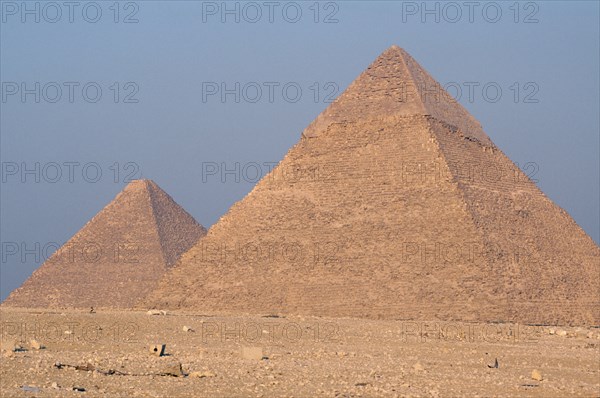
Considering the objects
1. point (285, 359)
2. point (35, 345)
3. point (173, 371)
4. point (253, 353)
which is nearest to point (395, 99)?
point (285, 359)

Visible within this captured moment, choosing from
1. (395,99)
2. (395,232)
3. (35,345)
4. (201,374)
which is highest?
(395,99)

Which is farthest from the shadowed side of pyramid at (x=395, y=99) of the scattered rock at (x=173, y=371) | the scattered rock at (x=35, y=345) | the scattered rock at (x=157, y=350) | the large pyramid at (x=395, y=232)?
the scattered rock at (x=173, y=371)

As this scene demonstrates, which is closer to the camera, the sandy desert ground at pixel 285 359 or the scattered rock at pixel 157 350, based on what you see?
Result: the sandy desert ground at pixel 285 359

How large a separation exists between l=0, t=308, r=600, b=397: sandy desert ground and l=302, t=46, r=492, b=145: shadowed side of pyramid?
586 inches

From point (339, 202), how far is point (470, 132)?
7.01 metres

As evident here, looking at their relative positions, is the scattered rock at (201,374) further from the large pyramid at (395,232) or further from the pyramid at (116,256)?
the pyramid at (116,256)

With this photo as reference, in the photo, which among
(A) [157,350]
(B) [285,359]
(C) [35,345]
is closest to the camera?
(A) [157,350]

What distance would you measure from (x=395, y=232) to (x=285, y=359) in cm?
2204

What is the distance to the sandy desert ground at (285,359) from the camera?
12.8 m

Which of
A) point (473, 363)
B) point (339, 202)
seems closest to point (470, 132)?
point (339, 202)

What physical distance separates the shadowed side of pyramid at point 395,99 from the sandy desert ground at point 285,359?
14881mm

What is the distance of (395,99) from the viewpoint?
146ft

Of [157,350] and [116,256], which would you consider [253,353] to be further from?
[116,256]

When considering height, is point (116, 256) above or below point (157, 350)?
above
